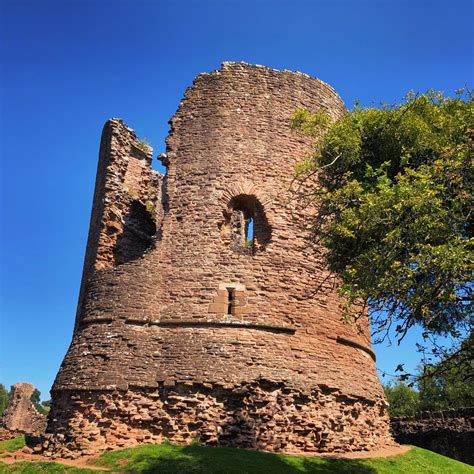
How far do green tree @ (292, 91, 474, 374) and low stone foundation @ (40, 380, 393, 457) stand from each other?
3.48 m

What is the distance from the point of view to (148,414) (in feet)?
34.6

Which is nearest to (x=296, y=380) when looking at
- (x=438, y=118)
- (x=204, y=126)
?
(x=438, y=118)

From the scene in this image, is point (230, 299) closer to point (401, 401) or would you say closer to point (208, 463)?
point (208, 463)

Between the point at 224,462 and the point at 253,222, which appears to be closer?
the point at 224,462

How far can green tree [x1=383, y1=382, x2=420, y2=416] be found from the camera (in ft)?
118

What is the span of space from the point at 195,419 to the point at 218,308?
8.58ft

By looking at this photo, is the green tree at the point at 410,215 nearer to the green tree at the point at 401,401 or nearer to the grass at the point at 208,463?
the grass at the point at 208,463

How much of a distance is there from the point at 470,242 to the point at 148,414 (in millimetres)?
7511

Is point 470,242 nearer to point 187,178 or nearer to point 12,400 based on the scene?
point 187,178

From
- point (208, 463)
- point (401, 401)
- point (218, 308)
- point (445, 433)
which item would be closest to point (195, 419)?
point (208, 463)

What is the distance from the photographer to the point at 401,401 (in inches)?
1486

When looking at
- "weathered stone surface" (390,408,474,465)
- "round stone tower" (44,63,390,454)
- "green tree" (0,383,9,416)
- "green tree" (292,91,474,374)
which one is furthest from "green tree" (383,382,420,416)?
"green tree" (0,383,9,416)

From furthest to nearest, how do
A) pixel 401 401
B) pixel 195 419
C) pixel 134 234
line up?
pixel 401 401, pixel 134 234, pixel 195 419

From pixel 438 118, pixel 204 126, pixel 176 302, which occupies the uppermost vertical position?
pixel 204 126
